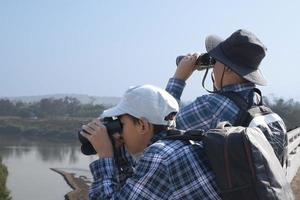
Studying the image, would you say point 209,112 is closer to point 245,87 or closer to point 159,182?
point 245,87

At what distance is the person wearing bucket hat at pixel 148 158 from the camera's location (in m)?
1.85

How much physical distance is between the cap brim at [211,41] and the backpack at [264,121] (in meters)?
0.28

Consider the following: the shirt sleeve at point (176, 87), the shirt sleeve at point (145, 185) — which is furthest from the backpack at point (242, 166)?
the shirt sleeve at point (176, 87)

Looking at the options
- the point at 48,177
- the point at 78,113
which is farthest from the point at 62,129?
the point at 48,177

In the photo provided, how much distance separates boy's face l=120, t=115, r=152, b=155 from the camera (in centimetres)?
209

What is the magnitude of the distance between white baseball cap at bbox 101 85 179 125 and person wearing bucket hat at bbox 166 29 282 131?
33cm

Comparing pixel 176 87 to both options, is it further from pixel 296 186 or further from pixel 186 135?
pixel 296 186

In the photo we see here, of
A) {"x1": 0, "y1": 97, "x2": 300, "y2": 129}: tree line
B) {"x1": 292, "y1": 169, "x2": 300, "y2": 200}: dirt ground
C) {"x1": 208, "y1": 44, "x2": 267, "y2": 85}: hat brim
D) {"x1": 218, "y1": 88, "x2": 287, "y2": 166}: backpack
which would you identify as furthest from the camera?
{"x1": 0, "y1": 97, "x2": 300, "y2": 129}: tree line

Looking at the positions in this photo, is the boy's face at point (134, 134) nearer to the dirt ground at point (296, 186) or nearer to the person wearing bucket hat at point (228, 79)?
the person wearing bucket hat at point (228, 79)

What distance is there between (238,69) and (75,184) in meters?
45.1

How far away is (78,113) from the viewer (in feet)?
334

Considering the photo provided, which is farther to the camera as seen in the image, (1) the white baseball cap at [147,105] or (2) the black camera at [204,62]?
(2) the black camera at [204,62]

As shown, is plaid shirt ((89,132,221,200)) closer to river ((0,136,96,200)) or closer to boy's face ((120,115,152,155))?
boy's face ((120,115,152,155))

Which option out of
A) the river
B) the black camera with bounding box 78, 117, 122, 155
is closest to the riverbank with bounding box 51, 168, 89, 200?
the river
